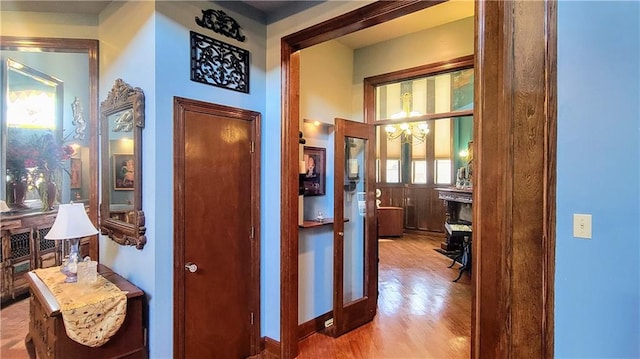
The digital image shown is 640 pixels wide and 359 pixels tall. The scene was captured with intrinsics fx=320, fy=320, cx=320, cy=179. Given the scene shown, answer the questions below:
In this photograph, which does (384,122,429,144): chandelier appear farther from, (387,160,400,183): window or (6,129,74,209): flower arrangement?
(6,129,74,209): flower arrangement

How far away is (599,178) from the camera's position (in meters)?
1.67

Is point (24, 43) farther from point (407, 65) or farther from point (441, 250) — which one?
point (441, 250)

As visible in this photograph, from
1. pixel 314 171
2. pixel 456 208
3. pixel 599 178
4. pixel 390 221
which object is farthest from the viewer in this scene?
pixel 390 221

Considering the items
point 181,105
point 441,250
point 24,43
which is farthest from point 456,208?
point 24,43

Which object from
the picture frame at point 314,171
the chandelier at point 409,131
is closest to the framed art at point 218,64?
the picture frame at point 314,171

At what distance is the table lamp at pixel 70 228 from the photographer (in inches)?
85.1

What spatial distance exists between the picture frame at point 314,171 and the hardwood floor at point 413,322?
1451mm

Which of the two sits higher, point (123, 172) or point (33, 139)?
point (33, 139)

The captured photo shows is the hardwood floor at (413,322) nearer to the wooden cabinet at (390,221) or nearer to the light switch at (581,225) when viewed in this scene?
the light switch at (581,225)

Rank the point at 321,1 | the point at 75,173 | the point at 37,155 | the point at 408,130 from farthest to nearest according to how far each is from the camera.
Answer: the point at 408,130 → the point at 75,173 → the point at 37,155 → the point at 321,1

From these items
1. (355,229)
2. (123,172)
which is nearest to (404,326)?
(355,229)

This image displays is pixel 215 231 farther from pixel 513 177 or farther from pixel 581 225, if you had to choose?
pixel 581 225

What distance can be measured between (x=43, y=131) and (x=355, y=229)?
375cm

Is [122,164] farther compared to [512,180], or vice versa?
[122,164]
